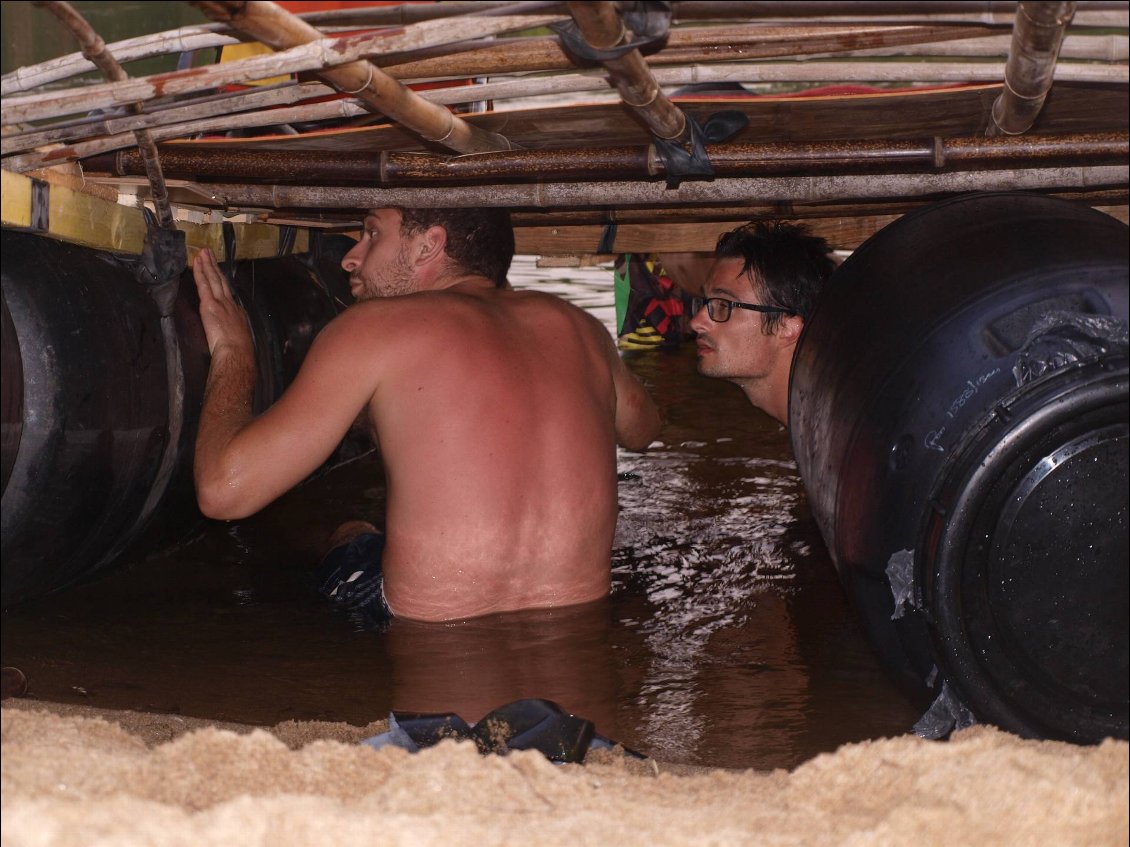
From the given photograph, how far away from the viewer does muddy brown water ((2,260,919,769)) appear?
107 inches

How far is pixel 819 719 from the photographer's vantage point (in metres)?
2.74

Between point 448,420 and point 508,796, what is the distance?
1.26 meters

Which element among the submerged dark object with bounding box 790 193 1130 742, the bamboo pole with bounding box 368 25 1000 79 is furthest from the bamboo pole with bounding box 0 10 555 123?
the submerged dark object with bounding box 790 193 1130 742

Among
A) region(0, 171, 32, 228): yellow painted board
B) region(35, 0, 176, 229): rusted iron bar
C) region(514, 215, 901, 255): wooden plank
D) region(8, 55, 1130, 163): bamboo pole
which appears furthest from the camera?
region(514, 215, 901, 255): wooden plank

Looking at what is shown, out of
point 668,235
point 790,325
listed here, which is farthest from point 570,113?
point 668,235

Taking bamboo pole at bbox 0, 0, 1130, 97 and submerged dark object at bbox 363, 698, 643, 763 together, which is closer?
bamboo pole at bbox 0, 0, 1130, 97

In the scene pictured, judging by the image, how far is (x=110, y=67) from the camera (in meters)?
2.13

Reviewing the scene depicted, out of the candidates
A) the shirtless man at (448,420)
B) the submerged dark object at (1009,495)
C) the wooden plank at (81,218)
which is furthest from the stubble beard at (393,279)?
the submerged dark object at (1009,495)

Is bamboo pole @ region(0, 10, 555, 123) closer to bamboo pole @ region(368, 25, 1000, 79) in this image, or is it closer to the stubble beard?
bamboo pole @ region(368, 25, 1000, 79)

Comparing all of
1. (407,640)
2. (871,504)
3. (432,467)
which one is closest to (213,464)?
(432,467)

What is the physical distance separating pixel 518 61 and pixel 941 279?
0.90 meters

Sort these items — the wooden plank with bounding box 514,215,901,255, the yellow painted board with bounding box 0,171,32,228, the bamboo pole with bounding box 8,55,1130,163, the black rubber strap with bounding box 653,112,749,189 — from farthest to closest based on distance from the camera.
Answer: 1. the wooden plank with bounding box 514,215,901,255
2. the black rubber strap with bounding box 653,112,749,189
3. the bamboo pole with bounding box 8,55,1130,163
4. the yellow painted board with bounding box 0,171,32,228

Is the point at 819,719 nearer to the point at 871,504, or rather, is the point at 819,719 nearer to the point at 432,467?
the point at 871,504

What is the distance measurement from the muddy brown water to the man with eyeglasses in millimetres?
710
